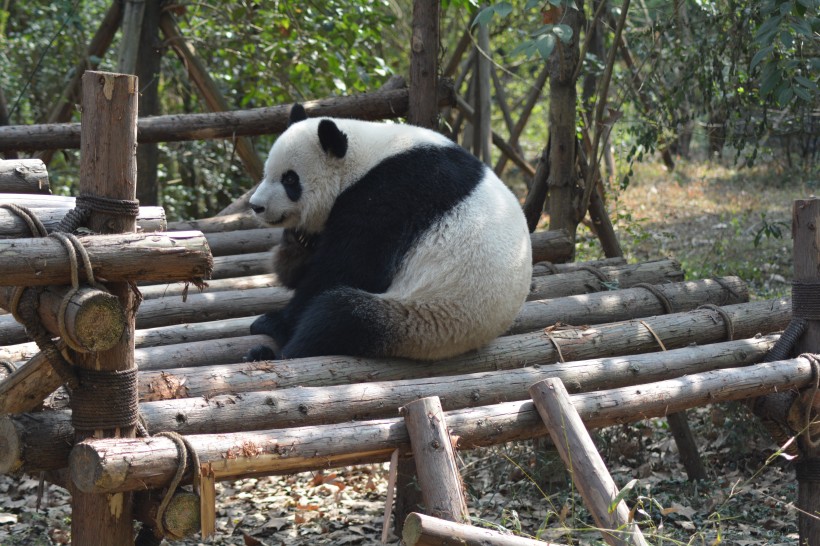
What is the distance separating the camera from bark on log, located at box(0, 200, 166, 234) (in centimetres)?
259

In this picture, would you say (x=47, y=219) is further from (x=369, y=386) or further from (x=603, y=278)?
(x=603, y=278)

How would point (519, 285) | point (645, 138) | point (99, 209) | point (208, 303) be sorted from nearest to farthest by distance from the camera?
point (99, 209)
point (519, 285)
point (208, 303)
point (645, 138)

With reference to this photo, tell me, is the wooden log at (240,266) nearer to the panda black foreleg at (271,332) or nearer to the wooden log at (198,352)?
the panda black foreleg at (271,332)

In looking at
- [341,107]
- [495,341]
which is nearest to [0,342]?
[495,341]

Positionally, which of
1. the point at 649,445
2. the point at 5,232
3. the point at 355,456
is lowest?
the point at 649,445

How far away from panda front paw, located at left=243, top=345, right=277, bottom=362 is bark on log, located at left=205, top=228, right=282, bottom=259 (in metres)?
1.88

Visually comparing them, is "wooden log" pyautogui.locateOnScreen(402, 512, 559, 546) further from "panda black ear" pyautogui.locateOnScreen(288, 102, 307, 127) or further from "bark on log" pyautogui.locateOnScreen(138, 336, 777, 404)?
"panda black ear" pyautogui.locateOnScreen(288, 102, 307, 127)

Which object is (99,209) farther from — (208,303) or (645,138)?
(645,138)

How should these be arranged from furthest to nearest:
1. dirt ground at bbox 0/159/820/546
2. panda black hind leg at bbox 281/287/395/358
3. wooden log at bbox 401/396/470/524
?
1. dirt ground at bbox 0/159/820/546
2. panda black hind leg at bbox 281/287/395/358
3. wooden log at bbox 401/396/470/524

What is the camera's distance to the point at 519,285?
393cm

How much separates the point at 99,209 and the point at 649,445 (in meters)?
4.53

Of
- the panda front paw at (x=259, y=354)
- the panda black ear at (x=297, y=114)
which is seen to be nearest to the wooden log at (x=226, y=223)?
the panda black ear at (x=297, y=114)

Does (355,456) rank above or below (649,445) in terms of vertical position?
above

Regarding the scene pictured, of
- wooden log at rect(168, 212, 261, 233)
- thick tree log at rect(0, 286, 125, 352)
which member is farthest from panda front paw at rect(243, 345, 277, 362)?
wooden log at rect(168, 212, 261, 233)
